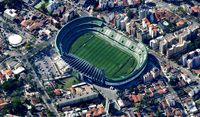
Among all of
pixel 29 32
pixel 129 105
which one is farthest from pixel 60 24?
pixel 129 105

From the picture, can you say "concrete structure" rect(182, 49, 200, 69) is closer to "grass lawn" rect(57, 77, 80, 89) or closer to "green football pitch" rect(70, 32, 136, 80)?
"green football pitch" rect(70, 32, 136, 80)

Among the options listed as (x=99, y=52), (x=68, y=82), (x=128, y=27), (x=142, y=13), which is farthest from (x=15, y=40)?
(x=142, y=13)

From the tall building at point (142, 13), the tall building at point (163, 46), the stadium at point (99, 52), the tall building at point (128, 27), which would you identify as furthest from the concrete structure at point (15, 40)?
the tall building at point (163, 46)

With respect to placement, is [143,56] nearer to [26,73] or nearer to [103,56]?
[103,56]

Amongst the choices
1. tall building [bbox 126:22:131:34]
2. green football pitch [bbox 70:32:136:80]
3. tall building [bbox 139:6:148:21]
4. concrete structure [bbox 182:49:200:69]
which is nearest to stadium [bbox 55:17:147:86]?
green football pitch [bbox 70:32:136:80]

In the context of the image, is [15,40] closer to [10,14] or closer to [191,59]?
[10,14]
